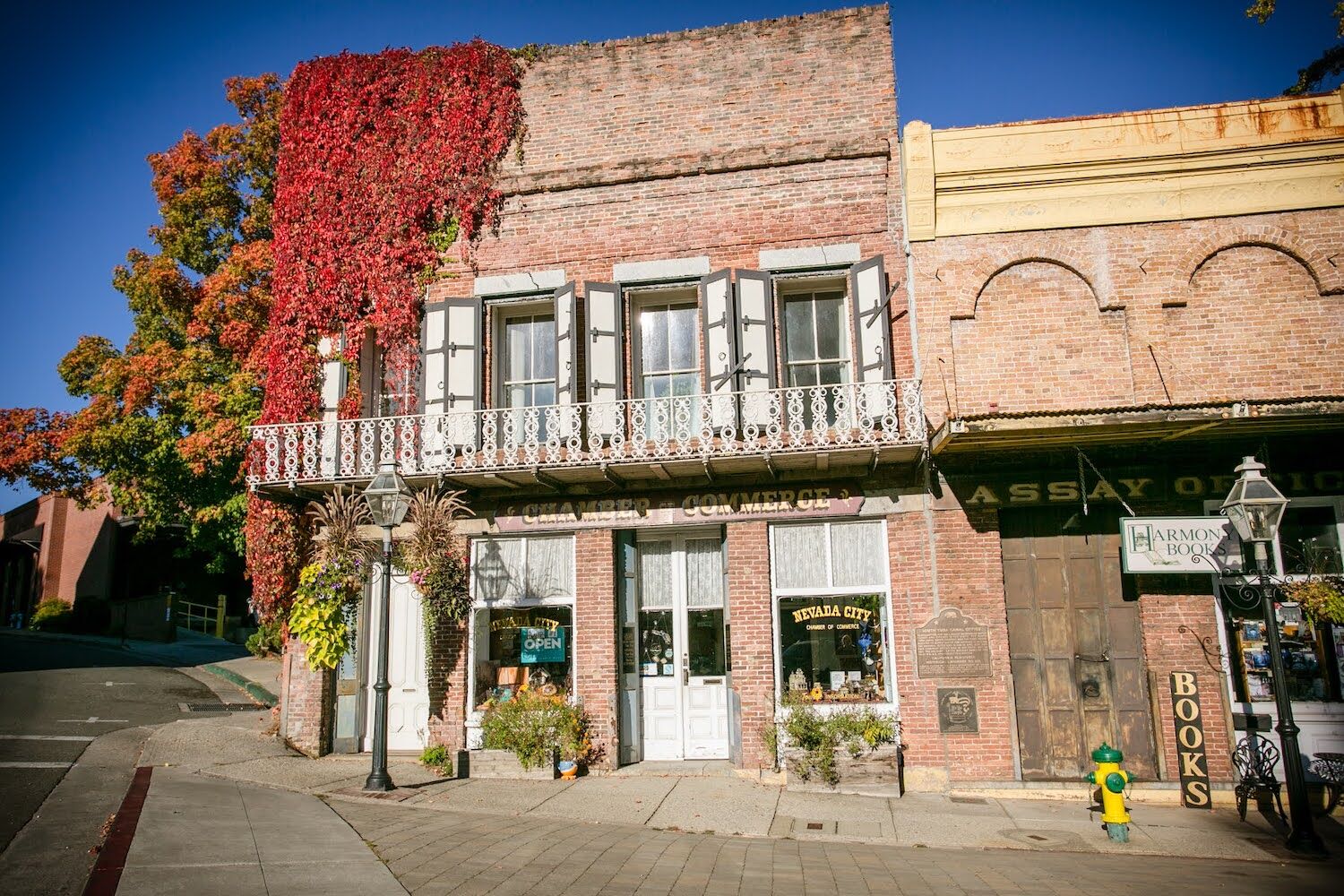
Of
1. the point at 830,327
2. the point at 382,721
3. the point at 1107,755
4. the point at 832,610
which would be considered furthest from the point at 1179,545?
the point at 382,721

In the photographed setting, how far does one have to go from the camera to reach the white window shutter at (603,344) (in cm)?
1162

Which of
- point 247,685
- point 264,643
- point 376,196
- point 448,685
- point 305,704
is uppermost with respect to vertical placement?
point 376,196

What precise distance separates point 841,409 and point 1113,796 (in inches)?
205

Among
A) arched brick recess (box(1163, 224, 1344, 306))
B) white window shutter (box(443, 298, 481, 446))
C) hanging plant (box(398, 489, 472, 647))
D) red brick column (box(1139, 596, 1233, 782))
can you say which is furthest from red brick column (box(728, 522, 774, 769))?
arched brick recess (box(1163, 224, 1344, 306))

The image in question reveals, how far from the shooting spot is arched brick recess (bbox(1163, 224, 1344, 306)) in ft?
34.8

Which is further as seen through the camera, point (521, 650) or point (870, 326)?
point (521, 650)

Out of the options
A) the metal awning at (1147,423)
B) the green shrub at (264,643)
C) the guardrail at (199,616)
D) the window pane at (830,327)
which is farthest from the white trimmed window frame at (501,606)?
the guardrail at (199,616)

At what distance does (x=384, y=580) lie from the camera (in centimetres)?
964

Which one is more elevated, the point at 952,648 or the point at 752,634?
the point at 752,634

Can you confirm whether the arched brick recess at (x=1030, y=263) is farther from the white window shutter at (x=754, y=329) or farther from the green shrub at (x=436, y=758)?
the green shrub at (x=436, y=758)

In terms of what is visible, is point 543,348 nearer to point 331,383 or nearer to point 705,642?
point 331,383

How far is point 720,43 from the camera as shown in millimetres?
12609

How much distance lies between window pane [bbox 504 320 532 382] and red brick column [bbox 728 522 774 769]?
3957 mm

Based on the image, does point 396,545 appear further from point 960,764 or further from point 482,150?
point 960,764
